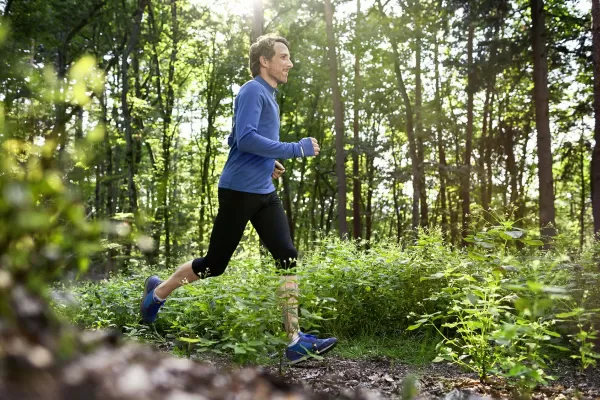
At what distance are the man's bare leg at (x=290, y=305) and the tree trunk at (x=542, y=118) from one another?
36.7 feet

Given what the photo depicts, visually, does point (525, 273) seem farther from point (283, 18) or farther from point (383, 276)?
point (283, 18)

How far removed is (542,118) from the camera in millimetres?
14273

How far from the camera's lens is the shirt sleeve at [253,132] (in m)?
4.24

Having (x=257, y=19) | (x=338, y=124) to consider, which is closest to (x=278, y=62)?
(x=257, y=19)

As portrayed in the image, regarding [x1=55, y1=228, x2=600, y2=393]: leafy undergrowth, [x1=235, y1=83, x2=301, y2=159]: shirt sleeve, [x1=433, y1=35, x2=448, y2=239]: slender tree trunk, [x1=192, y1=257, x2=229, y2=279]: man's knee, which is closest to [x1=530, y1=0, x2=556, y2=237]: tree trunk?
[x1=433, y1=35, x2=448, y2=239]: slender tree trunk

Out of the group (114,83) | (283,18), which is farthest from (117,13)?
(283,18)

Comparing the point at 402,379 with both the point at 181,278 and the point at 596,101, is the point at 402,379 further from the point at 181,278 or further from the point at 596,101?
the point at 596,101

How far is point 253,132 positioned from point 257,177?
39cm

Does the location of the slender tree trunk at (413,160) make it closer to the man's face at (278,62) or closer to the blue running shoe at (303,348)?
the man's face at (278,62)

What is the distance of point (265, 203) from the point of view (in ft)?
14.8

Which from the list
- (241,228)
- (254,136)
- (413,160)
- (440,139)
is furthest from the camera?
(440,139)

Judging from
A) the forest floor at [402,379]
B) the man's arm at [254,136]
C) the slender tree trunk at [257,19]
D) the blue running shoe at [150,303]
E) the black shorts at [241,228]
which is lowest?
the forest floor at [402,379]

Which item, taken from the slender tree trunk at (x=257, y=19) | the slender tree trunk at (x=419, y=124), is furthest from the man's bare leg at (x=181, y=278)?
the slender tree trunk at (x=419, y=124)

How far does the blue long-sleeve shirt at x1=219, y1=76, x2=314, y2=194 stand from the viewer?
14.0 ft
